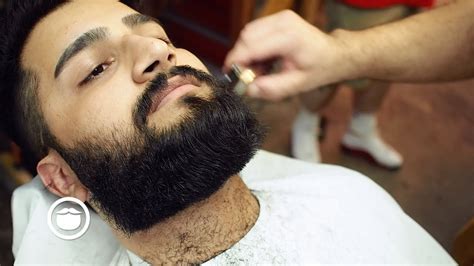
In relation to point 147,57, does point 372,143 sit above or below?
below

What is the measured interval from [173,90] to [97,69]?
0.16m

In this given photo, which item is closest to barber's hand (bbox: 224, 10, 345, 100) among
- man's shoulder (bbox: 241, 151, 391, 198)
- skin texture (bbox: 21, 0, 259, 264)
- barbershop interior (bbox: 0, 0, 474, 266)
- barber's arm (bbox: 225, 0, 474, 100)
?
barber's arm (bbox: 225, 0, 474, 100)

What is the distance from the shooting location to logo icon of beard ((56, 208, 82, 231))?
1079 mm

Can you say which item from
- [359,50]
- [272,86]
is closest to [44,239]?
[272,86]

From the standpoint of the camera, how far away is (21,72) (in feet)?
3.34

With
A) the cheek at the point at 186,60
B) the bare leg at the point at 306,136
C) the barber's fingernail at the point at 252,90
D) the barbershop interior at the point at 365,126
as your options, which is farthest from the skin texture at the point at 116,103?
the bare leg at the point at 306,136

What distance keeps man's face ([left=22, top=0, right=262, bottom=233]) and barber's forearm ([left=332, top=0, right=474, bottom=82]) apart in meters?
0.41

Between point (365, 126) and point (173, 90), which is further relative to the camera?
point (365, 126)

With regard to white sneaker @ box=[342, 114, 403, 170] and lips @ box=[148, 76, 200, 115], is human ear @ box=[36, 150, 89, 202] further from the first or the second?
white sneaker @ box=[342, 114, 403, 170]

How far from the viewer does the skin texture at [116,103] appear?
92 cm

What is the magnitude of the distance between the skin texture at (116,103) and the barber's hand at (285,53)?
0.41 feet

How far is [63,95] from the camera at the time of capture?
37.8 inches

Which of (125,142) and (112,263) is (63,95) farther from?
(112,263)

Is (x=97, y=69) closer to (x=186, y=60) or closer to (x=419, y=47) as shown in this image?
(x=186, y=60)
